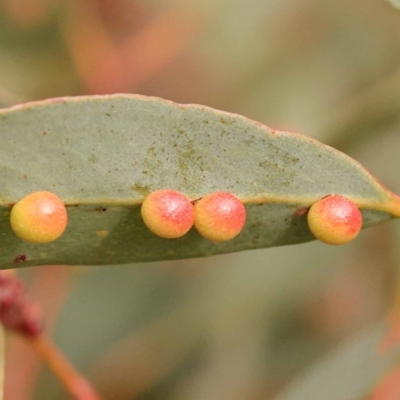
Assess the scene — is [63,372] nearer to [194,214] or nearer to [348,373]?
[194,214]

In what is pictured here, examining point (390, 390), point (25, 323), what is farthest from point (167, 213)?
point (390, 390)

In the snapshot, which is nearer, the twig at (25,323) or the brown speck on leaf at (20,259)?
the brown speck on leaf at (20,259)

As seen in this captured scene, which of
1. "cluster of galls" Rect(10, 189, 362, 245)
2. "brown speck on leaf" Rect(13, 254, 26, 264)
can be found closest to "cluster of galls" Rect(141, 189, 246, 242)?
"cluster of galls" Rect(10, 189, 362, 245)

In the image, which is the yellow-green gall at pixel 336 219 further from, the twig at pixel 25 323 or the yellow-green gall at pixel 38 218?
the twig at pixel 25 323

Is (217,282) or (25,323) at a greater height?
(217,282)

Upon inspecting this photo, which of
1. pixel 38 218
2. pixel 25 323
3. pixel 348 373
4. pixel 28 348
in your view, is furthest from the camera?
pixel 28 348

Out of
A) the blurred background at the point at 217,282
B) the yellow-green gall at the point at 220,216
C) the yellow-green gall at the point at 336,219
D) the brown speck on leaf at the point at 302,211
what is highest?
the blurred background at the point at 217,282

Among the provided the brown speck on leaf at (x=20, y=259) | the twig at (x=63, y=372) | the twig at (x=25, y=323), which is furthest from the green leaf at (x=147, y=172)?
the twig at (x=63, y=372)
